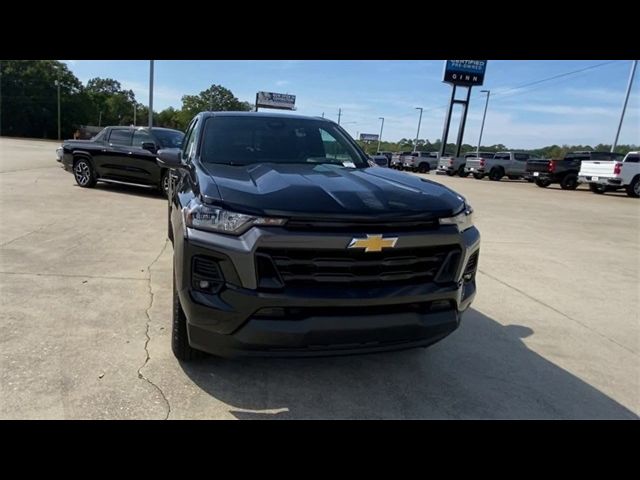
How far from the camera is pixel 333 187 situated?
8.47ft

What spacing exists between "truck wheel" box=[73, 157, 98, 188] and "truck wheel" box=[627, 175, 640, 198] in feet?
70.0

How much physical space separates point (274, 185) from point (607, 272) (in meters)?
5.85

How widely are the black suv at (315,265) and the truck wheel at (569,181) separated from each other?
23.5 metres

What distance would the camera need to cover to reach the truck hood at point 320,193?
227cm

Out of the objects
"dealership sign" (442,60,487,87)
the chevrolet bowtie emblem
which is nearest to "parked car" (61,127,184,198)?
the chevrolet bowtie emblem

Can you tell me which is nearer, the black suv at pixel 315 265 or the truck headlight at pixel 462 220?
the black suv at pixel 315 265

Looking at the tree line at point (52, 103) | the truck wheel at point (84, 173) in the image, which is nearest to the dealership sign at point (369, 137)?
the tree line at point (52, 103)

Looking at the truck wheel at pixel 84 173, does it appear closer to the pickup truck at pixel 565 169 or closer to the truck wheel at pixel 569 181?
the pickup truck at pixel 565 169

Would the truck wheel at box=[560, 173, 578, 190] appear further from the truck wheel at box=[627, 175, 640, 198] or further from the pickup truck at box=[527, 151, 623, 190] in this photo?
the truck wheel at box=[627, 175, 640, 198]

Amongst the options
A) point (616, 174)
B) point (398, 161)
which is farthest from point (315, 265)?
point (398, 161)

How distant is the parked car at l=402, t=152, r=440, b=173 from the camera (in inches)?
1547

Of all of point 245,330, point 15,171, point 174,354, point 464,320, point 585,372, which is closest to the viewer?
point 245,330
